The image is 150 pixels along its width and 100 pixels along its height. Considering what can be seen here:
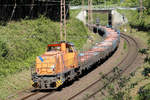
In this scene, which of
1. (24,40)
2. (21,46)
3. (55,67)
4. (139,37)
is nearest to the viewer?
(55,67)

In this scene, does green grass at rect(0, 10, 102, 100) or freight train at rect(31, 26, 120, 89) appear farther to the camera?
green grass at rect(0, 10, 102, 100)

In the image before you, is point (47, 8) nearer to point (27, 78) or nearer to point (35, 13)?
point (35, 13)

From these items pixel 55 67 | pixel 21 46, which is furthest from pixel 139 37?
pixel 55 67

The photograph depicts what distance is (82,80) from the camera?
20359 mm

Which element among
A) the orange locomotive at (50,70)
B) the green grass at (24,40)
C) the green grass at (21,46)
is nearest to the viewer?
the orange locomotive at (50,70)

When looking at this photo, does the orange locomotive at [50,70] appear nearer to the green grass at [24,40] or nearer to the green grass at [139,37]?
the green grass at [24,40]

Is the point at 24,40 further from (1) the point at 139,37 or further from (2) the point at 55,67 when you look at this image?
(1) the point at 139,37

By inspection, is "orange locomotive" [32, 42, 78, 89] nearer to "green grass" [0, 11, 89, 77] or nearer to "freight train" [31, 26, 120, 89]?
"freight train" [31, 26, 120, 89]

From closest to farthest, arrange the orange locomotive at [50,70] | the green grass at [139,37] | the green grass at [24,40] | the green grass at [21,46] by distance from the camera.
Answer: the green grass at [139,37] < the orange locomotive at [50,70] < the green grass at [21,46] < the green grass at [24,40]

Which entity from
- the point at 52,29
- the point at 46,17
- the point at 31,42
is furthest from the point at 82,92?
the point at 46,17

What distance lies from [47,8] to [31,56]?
14364 mm

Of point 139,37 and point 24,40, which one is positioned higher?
point 24,40

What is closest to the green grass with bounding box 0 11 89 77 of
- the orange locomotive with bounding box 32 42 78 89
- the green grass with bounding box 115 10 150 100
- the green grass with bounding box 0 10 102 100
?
the green grass with bounding box 0 10 102 100

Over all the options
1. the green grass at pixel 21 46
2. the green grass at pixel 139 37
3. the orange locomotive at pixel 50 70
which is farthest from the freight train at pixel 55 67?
the green grass at pixel 139 37
